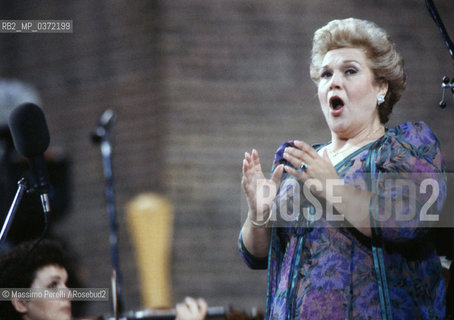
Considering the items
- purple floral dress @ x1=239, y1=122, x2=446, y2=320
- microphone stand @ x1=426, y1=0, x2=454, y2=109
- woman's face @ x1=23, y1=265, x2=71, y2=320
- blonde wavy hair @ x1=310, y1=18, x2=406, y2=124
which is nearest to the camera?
purple floral dress @ x1=239, y1=122, x2=446, y2=320

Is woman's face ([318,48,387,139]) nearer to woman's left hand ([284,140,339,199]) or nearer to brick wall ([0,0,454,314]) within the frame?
woman's left hand ([284,140,339,199])

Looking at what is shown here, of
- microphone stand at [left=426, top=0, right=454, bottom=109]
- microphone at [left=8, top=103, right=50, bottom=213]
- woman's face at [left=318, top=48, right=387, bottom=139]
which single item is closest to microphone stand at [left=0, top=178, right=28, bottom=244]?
microphone at [left=8, top=103, right=50, bottom=213]

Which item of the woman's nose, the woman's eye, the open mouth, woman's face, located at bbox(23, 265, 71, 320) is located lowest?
woman's face, located at bbox(23, 265, 71, 320)

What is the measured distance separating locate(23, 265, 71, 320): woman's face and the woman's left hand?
1484 millimetres

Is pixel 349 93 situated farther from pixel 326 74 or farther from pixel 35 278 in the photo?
pixel 35 278

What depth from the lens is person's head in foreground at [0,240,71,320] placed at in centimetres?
292

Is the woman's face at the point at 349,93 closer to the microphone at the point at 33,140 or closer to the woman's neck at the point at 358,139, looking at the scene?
the woman's neck at the point at 358,139

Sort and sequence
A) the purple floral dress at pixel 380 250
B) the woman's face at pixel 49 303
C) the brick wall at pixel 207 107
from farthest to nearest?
1. the brick wall at pixel 207 107
2. the woman's face at pixel 49 303
3. the purple floral dress at pixel 380 250

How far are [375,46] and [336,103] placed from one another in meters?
0.22

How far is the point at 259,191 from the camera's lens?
2.08m

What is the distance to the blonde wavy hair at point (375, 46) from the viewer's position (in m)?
2.13

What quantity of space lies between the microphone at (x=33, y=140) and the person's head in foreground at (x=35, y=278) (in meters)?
0.83

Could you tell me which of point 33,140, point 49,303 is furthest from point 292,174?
point 49,303

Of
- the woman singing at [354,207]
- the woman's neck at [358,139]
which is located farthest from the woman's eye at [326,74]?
the woman's neck at [358,139]
